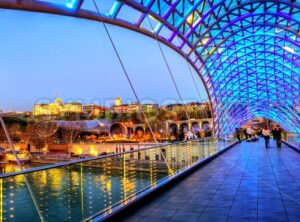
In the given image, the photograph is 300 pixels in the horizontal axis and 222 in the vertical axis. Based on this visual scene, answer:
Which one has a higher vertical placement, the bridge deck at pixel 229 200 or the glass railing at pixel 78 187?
the glass railing at pixel 78 187

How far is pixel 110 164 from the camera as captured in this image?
7.17 meters

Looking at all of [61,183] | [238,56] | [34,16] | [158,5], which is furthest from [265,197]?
[238,56]

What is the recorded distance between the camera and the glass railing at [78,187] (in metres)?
4.58

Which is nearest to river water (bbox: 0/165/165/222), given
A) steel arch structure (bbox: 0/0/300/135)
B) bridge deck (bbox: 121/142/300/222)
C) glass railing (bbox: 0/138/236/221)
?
glass railing (bbox: 0/138/236/221)

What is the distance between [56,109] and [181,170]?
2342 inches

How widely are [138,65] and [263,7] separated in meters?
102

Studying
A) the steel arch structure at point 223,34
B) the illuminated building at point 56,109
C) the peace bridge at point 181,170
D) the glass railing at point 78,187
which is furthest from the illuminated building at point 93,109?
the glass railing at point 78,187

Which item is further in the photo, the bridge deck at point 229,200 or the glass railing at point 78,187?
the bridge deck at point 229,200

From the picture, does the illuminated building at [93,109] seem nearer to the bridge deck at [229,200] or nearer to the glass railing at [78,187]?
the glass railing at [78,187]

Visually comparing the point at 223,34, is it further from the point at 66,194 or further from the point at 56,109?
the point at 56,109

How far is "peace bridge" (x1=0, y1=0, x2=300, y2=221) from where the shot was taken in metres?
5.19

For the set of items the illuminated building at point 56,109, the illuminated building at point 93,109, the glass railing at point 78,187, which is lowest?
the glass railing at point 78,187

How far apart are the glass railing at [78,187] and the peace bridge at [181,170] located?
30mm

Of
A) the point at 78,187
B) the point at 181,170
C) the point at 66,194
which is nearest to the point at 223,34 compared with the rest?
the point at 181,170
